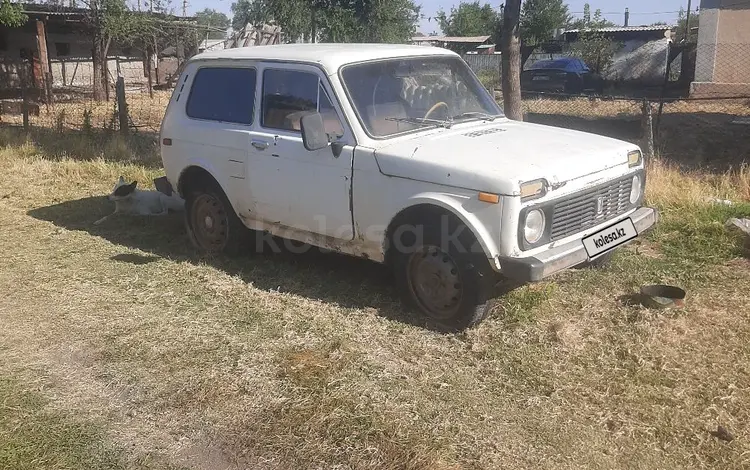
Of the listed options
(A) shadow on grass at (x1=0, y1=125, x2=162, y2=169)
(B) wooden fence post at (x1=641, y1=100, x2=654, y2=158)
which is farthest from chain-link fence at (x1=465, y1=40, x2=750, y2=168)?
(A) shadow on grass at (x1=0, y1=125, x2=162, y2=169)

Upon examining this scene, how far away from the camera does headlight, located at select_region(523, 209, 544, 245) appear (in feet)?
13.9

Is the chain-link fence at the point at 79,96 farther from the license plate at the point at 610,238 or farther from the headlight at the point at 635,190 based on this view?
the license plate at the point at 610,238

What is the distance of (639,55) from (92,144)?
23244 millimetres

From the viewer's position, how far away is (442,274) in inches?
185

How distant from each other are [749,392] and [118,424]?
11.1 ft

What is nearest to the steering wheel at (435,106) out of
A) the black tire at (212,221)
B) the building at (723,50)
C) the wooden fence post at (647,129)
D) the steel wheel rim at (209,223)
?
the black tire at (212,221)

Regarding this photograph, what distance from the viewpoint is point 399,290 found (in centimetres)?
499

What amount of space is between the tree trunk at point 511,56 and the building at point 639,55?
696 inches

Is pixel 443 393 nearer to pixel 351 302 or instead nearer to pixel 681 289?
pixel 351 302

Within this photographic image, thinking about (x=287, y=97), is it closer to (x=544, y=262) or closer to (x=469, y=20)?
(x=544, y=262)

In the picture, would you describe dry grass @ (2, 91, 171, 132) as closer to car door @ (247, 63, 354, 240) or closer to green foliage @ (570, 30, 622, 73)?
car door @ (247, 63, 354, 240)

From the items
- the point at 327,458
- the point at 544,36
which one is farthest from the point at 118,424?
the point at 544,36

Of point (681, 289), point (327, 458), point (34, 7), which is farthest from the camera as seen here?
point (34, 7)

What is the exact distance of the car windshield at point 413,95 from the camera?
5086 millimetres
